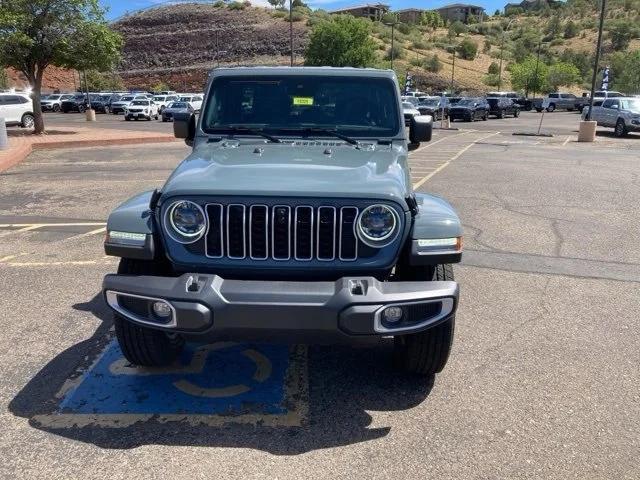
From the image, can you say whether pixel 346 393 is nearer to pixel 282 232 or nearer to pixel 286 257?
pixel 286 257

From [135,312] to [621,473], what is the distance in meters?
2.52

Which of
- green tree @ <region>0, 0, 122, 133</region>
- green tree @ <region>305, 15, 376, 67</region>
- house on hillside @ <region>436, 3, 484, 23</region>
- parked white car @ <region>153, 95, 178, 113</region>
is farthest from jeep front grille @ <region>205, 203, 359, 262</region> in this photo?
house on hillside @ <region>436, 3, 484, 23</region>

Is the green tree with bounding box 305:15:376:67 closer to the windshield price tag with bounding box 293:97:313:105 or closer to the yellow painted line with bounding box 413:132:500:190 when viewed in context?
the yellow painted line with bounding box 413:132:500:190

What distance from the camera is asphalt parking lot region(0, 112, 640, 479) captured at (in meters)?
2.99

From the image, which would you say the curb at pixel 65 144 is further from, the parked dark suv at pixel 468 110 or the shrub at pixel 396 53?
the shrub at pixel 396 53

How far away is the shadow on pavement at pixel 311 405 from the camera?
10.3 ft

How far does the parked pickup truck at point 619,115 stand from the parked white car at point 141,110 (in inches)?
1033

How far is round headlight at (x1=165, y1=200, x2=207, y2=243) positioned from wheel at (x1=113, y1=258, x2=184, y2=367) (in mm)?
333

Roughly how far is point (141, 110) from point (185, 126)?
3639 cm

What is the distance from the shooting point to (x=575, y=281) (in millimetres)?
5852

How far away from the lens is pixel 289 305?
289 cm

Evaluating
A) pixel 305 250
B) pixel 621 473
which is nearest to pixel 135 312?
A: pixel 305 250

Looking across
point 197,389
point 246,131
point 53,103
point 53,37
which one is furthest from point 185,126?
point 53,103

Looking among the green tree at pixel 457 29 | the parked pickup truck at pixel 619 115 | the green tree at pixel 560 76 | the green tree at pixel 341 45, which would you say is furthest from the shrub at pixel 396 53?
the parked pickup truck at pixel 619 115
